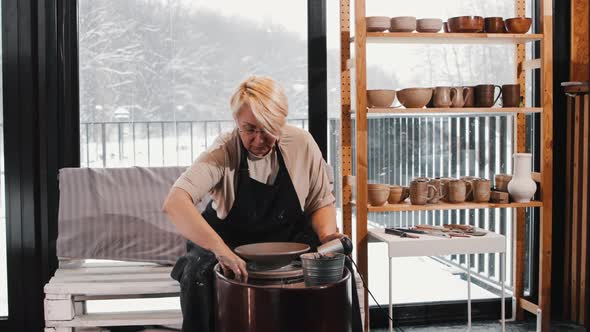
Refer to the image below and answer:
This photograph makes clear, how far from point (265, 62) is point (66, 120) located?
3.14 ft

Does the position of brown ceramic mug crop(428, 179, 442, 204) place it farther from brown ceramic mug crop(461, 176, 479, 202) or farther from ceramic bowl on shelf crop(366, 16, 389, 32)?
ceramic bowl on shelf crop(366, 16, 389, 32)

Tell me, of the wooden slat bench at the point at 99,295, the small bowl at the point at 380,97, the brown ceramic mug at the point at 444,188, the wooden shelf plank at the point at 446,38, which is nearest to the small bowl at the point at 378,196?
the brown ceramic mug at the point at 444,188

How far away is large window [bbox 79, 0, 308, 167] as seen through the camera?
313 centimetres

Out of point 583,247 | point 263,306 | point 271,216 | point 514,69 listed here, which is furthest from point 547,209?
point 263,306

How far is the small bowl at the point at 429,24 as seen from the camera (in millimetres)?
2889

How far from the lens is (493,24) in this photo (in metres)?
2.96

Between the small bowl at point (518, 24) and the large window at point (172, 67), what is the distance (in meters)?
0.93

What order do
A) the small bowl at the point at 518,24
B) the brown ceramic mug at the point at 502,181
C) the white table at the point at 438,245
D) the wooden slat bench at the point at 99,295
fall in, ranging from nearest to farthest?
the wooden slat bench at the point at 99,295 → the white table at the point at 438,245 → the small bowl at the point at 518,24 → the brown ceramic mug at the point at 502,181

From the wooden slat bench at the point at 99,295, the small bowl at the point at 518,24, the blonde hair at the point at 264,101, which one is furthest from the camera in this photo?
the small bowl at the point at 518,24

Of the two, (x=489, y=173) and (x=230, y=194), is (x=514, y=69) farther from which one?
(x=230, y=194)

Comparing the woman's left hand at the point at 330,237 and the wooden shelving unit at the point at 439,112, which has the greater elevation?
the wooden shelving unit at the point at 439,112

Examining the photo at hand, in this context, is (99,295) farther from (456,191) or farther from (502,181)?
(502,181)

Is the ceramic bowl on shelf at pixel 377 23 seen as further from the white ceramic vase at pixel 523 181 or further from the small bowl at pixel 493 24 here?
the white ceramic vase at pixel 523 181

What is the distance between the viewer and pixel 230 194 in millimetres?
2449
